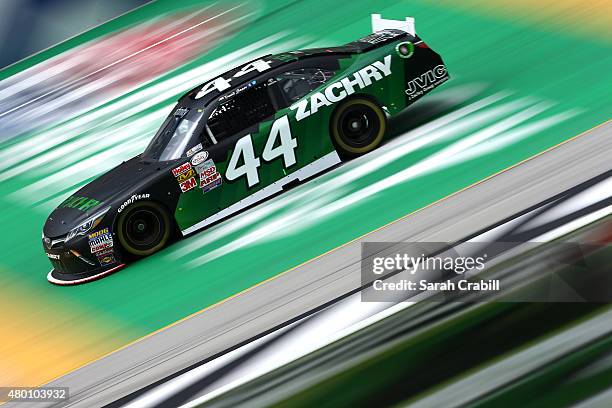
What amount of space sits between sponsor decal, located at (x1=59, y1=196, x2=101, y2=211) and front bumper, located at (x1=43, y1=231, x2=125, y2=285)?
1.24ft

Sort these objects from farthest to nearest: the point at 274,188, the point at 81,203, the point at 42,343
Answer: the point at 274,188 → the point at 81,203 → the point at 42,343

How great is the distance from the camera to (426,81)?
10094mm

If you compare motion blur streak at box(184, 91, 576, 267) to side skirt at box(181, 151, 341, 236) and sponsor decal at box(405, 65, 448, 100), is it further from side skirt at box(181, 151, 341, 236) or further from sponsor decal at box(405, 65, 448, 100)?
sponsor decal at box(405, 65, 448, 100)

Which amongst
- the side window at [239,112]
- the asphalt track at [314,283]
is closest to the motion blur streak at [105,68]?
the side window at [239,112]

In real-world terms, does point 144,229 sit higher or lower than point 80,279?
higher

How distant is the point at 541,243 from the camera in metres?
6.29

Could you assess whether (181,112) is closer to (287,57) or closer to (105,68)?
(287,57)

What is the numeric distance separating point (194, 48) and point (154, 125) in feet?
8.66

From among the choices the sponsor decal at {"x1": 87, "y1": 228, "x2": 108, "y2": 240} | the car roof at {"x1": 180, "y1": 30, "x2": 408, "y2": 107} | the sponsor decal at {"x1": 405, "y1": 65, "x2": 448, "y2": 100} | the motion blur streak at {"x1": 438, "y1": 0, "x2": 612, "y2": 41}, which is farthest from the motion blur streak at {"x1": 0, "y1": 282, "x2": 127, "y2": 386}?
the motion blur streak at {"x1": 438, "y1": 0, "x2": 612, "y2": 41}

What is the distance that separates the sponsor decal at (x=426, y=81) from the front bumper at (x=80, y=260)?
3.65 meters

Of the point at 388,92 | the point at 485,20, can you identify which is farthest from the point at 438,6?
the point at 388,92

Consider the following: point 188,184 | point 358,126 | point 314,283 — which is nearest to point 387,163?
point 358,126

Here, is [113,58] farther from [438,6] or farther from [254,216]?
[254,216]

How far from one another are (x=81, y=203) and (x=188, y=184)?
117 cm
